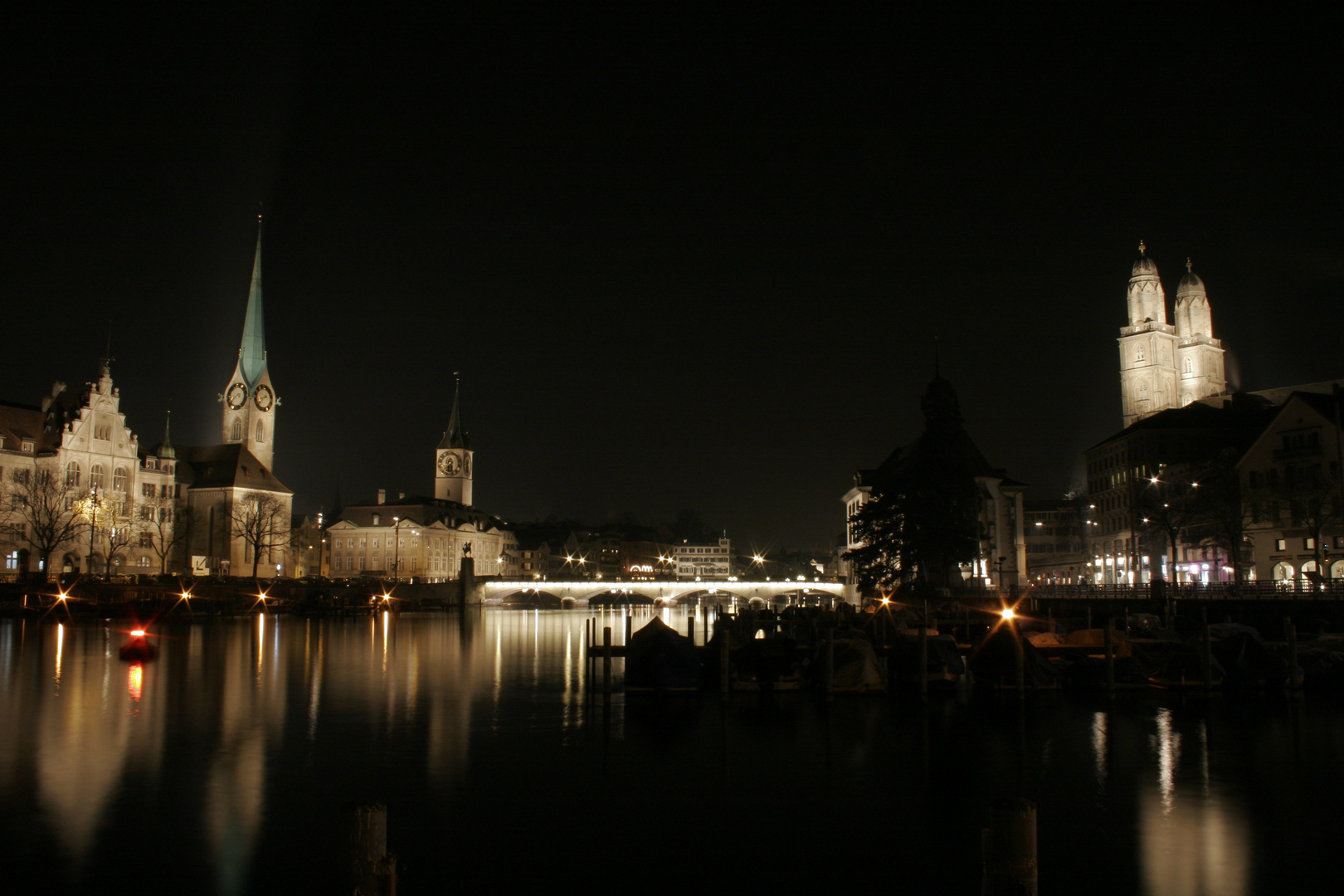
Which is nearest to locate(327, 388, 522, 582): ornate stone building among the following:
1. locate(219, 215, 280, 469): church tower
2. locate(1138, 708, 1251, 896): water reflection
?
locate(219, 215, 280, 469): church tower

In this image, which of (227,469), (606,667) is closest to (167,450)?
(227,469)

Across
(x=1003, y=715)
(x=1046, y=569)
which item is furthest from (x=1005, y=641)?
(x=1046, y=569)

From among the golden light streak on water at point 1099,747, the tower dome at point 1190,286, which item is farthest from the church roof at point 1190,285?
the golden light streak on water at point 1099,747

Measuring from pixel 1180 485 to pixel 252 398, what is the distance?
123 meters

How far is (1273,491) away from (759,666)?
4399 cm

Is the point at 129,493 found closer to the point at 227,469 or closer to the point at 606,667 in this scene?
the point at 227,469

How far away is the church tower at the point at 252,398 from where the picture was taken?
Answer: 154 metres

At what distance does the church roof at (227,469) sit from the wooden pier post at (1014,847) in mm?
135495

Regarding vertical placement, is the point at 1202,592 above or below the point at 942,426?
below


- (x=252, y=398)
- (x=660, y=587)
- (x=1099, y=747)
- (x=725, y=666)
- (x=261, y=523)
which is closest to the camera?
(x=1099, y=747)

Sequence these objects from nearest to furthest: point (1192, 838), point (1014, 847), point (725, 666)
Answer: point (1014, 847), point (1192, 838), point (725, 666)

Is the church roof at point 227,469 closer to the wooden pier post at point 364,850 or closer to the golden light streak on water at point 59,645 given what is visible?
the golden light streak on water at point 59,645

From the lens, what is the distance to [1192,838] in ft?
59.5

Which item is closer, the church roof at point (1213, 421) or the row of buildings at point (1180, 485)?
the row of buildings at point (1180, 485)
